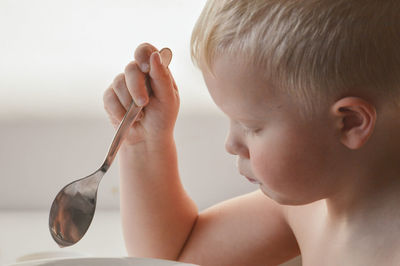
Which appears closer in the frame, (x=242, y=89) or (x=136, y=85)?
(x=242, y=89)

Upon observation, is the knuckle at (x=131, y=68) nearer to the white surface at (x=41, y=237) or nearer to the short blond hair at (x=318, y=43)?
the short blond hair at (x=318, y=43)

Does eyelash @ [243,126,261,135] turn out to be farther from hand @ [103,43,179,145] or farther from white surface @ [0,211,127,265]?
white surface @ [0,211,127,265]

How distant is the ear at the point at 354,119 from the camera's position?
519 millimetres

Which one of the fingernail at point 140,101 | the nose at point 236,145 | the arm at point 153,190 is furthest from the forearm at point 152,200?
the nose at point 236,145

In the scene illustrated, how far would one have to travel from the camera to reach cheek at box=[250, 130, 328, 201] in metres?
0.56

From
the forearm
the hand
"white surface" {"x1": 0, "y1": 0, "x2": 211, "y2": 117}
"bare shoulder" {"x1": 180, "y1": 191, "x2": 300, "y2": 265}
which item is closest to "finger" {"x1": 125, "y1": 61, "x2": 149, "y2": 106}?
the hand

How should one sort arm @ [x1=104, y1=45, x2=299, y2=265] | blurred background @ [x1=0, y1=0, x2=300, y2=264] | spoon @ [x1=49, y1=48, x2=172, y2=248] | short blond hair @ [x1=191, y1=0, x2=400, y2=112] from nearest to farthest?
short blond hair @ [x1=191, y1=0, x2=400, y2=112]
spoon @ [x1=49, y1=48, x2=172, y2=248]
arm @ [x1=104, y1=45, x2=299, y2=265]
blurred background @ [x1=0, y1=0, x2=300, y2=264]

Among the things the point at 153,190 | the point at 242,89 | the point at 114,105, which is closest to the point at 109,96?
the point at 114,105

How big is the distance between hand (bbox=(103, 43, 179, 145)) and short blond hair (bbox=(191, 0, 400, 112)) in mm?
178

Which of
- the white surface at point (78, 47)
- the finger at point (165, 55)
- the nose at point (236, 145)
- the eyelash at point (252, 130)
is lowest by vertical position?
the nose at point (236, 145)

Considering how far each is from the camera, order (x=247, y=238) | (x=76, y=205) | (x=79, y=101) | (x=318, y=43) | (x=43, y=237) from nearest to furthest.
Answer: (x=318, y=43) → (x=76, y=205) → (x=247, y=238) → (x=43, y=237) → (x=79, y=101)

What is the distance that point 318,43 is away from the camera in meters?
0.51

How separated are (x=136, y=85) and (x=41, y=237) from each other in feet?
1.18

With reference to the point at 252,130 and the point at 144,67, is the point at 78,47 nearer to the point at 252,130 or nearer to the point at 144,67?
the point at 144,67
